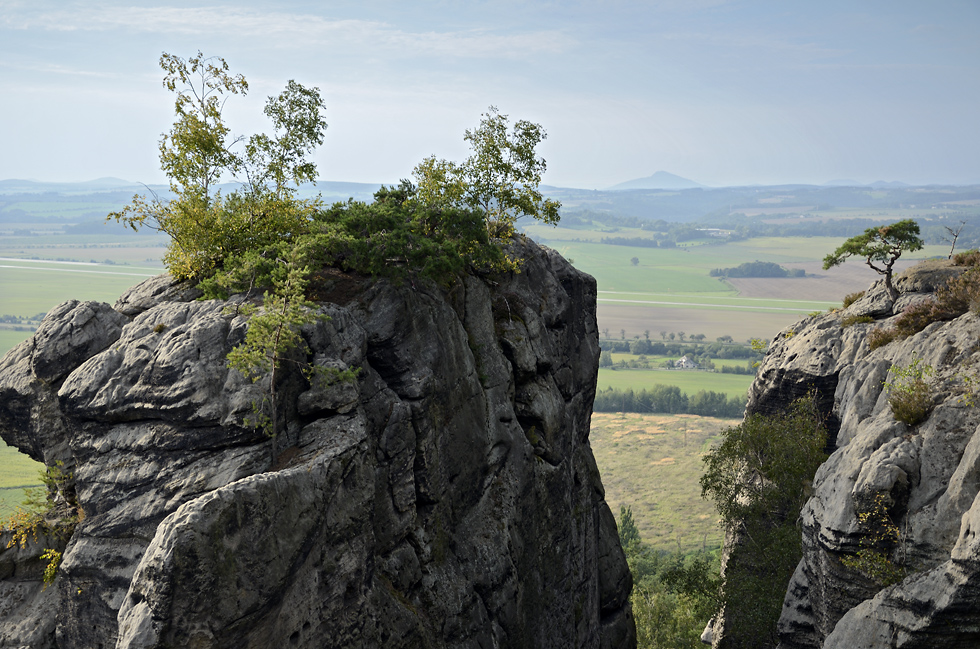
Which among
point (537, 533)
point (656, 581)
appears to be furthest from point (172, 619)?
point (656, 581)

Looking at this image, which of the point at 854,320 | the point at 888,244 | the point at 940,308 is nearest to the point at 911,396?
the point at 940,308

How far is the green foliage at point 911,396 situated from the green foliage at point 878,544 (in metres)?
4.00

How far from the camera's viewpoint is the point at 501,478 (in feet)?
85.9

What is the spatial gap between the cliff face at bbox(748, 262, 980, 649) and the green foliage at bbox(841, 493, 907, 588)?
0.05 meters

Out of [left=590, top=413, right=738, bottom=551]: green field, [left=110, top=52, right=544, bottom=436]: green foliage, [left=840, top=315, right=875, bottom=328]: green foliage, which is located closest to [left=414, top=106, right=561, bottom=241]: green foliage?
[left=110, top=52, right=544, bottom=436]: green foliage

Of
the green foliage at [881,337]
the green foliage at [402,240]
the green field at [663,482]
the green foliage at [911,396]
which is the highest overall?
the green foliage at [402,240]

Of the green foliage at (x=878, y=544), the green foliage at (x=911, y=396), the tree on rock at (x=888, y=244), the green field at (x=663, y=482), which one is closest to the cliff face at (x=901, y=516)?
the green foliage at (x=878, y=544)

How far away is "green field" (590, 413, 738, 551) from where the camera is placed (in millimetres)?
138000

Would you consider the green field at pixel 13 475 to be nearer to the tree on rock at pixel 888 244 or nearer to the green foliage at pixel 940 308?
the green foliage at pixel 940 308

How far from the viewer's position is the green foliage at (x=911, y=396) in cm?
2747

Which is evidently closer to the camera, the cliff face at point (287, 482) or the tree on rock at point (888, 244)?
the cliff face at point (287, 482)

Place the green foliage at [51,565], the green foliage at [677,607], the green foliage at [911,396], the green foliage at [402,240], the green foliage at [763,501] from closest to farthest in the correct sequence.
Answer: the green foliage at [51,565] < the green foliage at [402,240] < the green foliage at [911,396] < the green foliage at [763,501] < the green foliage at [677,607]

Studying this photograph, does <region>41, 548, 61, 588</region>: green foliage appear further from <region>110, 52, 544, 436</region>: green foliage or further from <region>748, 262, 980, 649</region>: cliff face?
<region>748, 262, 980, 649</region>: cliff face

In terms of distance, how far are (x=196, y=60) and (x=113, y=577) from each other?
56.3 ft
